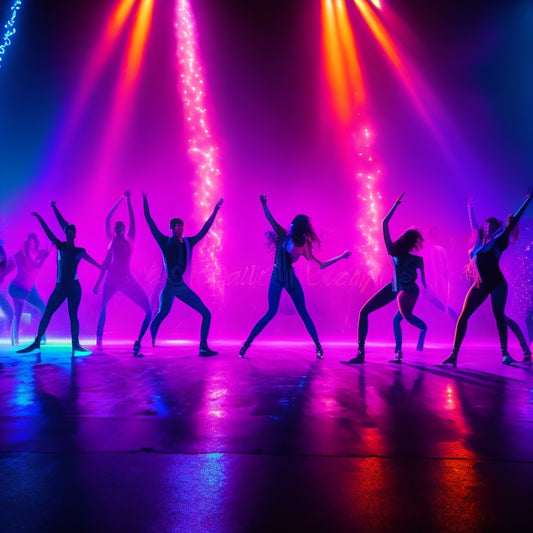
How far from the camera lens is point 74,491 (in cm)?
121

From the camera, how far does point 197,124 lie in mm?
12914

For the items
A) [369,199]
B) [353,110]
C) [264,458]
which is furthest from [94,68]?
[264,458]

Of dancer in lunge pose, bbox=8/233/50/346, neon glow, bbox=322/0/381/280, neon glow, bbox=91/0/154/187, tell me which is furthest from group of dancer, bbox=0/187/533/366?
neon glow, bbox=91/0/154/187

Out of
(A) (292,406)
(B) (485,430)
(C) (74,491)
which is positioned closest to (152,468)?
(C) (74,491)

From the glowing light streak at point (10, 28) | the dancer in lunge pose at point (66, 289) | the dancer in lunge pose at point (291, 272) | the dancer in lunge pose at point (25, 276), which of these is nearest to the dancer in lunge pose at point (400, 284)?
the dancer in lunge pose at point (291, 272)

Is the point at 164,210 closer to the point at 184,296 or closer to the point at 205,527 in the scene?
the point at 184,296

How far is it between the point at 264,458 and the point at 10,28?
51.0 ft

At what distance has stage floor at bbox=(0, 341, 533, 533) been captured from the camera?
3.47 feet

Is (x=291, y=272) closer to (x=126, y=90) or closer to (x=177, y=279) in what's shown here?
(x=177, y=279)

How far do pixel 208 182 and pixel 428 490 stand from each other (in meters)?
12.7

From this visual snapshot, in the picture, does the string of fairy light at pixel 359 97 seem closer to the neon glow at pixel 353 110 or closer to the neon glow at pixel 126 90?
the neon glow at pixel 353 110

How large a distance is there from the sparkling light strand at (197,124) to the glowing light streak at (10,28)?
16.5 feet

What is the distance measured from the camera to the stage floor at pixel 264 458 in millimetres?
1059

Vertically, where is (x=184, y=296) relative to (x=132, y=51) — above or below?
below
